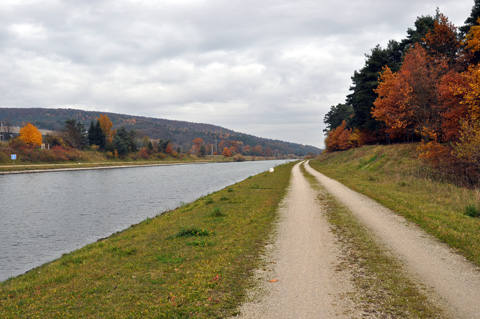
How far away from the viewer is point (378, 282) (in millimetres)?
6340

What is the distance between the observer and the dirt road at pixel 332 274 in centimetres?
530

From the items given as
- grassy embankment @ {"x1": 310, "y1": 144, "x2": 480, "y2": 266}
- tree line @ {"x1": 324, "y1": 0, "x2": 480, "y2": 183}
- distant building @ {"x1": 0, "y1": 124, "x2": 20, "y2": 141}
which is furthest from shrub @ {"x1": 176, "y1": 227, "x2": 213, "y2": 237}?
distant building @ {"x1": 0, "y1": 124, "x2": 20, "y2": 141}

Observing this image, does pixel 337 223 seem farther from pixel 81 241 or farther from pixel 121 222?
pixel 121 222

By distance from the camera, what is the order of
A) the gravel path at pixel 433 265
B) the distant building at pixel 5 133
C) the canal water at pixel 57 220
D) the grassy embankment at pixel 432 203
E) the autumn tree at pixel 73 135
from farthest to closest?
the distant building at pixel 5 133 < the autumn tree at pixel 73 135 < the canal water at pixel 57 220 < the grassy embankment at pixel 432 203 < the gravel path at pixel 433 265

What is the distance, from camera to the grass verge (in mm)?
5160

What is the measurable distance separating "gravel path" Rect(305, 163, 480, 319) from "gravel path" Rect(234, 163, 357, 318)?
1.57 metres

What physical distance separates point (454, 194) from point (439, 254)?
12371mm

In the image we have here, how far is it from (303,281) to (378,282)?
154cm

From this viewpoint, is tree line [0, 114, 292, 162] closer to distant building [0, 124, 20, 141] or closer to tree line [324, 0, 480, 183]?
distant building [0, 124, 20, 141]

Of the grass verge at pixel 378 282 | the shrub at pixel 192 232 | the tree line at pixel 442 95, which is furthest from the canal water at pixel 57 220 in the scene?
the tree line at pixel 442 95

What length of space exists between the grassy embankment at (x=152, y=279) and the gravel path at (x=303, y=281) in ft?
1.66

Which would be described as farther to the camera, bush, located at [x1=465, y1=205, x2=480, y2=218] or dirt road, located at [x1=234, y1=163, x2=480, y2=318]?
bush, located at [x1=465, y1=205, x2=480, y2=218]

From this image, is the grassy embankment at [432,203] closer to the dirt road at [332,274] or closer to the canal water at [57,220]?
the dirt road at [332,274]

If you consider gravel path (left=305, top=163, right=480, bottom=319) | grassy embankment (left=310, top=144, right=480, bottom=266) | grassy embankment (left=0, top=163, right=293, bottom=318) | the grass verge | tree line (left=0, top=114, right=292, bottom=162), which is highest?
tree line (left=0, top=114, right=292, bottom=162)
